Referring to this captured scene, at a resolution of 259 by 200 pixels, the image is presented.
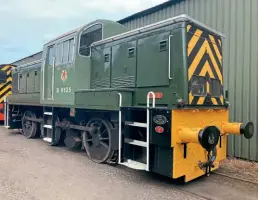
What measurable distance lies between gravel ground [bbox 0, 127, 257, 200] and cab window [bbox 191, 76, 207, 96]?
5.10 feet

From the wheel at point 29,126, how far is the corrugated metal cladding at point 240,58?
234 inches

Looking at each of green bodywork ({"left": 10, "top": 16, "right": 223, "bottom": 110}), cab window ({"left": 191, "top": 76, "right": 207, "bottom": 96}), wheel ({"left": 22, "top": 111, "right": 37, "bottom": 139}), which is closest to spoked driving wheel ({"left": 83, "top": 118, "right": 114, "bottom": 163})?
green bodywork ({"left": 10, "top": 16, "right": 223, "bottom": 110})

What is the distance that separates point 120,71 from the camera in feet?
17.7

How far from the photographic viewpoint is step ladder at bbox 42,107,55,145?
6812 mm

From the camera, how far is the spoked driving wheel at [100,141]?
5297 millimetres

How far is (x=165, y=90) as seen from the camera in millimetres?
4449

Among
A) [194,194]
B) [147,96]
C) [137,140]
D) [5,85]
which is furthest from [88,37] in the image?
[5,85]

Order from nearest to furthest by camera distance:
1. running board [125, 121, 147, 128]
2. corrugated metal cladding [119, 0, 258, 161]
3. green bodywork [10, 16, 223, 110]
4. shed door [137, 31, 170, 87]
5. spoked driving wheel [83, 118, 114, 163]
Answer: running board [125, 121, 147, 128] → green bodywork [10, 16, 223, 110] → shed door [137, 31, 170, 87] → spoked driving wheel [83, 118, 114, 163] → corrugated metal cladding [119, 0, 258, 161]

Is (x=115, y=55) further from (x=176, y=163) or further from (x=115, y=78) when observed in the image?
(x=176, y=163)

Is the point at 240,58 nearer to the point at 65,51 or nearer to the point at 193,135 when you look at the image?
the point at 193,135

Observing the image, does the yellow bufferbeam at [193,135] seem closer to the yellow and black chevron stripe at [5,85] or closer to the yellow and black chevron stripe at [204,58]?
the yellow and black chevron stripe at [204,58]

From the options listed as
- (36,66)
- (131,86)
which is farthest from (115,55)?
(36,66)

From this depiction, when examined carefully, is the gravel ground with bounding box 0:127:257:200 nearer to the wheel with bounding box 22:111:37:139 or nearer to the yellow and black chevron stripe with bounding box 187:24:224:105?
the yellow and black chevron stripe with bounding box 187:24:224:105

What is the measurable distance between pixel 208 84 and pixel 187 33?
107 centimetres
